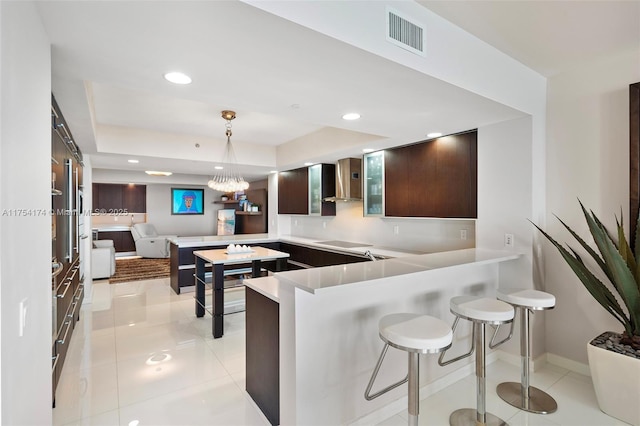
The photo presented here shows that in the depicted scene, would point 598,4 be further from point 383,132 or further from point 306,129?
point 306,129

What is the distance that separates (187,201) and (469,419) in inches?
392

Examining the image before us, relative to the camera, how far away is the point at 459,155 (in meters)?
3.30

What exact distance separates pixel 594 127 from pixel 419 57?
1.83 metres

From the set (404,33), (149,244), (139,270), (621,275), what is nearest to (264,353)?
(404,33)

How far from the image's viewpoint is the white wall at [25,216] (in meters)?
0.94

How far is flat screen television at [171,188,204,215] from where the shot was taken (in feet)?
33.4

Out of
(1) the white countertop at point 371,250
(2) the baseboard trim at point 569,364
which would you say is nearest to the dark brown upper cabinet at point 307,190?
(1) the white countertop at point 371,250

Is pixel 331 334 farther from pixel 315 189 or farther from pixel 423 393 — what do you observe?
pixel 315 189

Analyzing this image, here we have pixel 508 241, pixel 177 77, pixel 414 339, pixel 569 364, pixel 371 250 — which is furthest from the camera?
pixel 371 250

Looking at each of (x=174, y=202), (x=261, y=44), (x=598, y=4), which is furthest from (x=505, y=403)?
(x=174, y=202)

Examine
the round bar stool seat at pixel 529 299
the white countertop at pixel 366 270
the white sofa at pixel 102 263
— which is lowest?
the white sofa at pixel 102 263

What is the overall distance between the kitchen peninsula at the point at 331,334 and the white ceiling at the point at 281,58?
47.0 inches

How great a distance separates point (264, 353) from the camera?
85.8 inches

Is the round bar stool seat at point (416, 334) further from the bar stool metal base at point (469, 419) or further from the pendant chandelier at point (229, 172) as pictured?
the pendant chandelier at point (229, 172)
